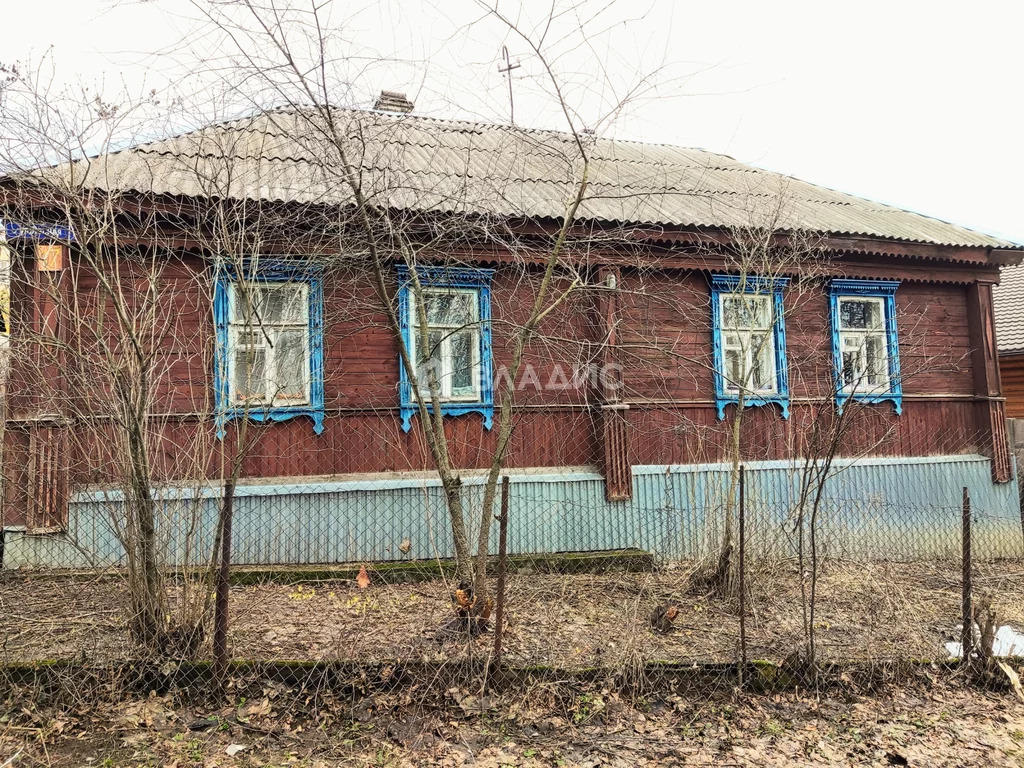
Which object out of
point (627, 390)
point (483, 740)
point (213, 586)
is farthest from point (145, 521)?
point (627, 390)

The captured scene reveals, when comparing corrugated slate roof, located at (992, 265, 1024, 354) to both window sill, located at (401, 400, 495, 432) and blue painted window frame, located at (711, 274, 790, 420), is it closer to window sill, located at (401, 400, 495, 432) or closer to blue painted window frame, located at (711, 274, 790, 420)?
blue painted window frame, located at (711, 274, 790, 420)

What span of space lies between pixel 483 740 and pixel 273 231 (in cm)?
455

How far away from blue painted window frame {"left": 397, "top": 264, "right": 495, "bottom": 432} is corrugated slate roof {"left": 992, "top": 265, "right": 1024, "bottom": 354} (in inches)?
456

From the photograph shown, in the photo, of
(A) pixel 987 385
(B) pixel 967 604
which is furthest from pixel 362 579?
(A) pixel 987 385

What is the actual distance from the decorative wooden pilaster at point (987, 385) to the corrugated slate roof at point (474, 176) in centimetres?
74

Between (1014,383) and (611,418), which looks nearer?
(611,418)

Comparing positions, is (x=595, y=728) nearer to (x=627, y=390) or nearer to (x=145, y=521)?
(x=145, y=521)

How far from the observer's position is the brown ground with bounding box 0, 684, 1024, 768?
3621 millimetres

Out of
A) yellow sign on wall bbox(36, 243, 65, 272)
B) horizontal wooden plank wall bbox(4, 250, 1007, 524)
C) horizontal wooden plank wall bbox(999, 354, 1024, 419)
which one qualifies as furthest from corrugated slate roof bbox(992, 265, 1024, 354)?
yellow sign on wall bbox(36, 243, 65, 272)

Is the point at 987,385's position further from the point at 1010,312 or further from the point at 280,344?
the point at 1010,312

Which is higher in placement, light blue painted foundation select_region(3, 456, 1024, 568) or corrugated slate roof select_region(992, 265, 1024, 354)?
corrugated slate roof select_region(992, 265, 1024, 354)

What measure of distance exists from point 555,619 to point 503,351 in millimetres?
3115

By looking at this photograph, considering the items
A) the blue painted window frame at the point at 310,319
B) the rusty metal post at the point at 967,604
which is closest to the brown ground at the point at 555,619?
the rusty metal post at the point at 967,604

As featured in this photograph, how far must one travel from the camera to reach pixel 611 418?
7.35 metres
